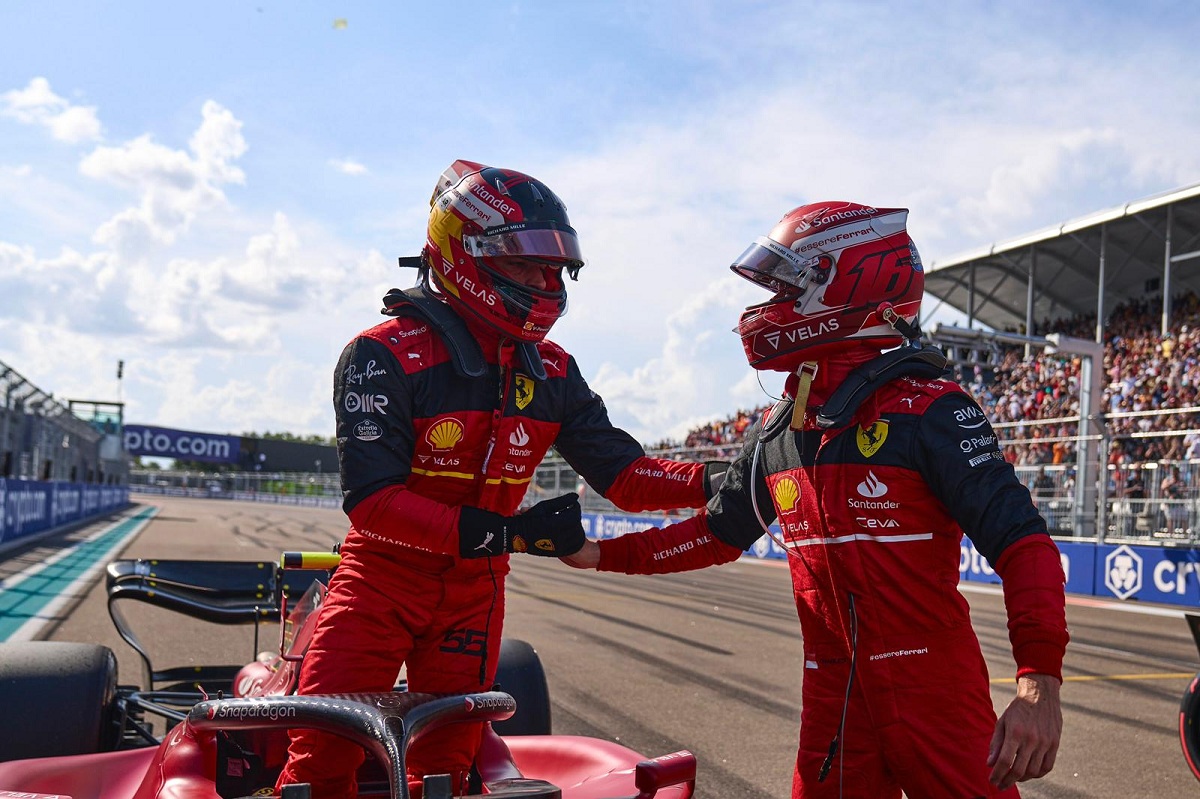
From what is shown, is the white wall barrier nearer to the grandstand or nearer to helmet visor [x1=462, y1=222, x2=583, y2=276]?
the grandstand

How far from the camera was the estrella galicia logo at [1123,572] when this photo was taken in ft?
46.5

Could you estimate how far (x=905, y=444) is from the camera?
2430 millimetres

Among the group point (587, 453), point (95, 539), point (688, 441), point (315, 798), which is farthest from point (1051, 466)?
point (688, 441)

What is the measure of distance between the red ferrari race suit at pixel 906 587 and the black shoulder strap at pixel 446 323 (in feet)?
3.03

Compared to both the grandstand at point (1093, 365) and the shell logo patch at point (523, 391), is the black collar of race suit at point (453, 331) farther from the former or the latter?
the grandstand at point (1093, 365)

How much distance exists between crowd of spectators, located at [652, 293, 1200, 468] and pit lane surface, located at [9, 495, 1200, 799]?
103 inches

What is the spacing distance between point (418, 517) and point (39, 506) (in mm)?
19181

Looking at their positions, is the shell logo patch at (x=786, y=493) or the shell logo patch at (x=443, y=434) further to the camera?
the shell logo patch at (x=443, y=434)

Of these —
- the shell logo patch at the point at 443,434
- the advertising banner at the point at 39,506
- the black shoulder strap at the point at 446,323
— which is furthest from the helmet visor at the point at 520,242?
the advertising banner at the point at 39,506

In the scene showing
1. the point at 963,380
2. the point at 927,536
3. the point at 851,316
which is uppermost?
the point at 963,380

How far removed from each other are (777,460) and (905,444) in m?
0.41

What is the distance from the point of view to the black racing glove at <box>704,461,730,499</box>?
3.23m

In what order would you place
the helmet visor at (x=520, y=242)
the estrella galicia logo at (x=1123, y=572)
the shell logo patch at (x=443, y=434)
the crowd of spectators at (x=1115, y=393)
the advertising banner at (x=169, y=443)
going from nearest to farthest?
1. the shell logo patch at (x=443, y=434)
2. the helmet visor at (x=520, y=242)
3. the estrella galicia logo at (x=1123, y=572)
4. the crowd of spectators at (x=1115, y=393)
5. the advertising banner at (x=169, y=443)

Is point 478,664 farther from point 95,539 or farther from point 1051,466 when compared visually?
point 95,539
